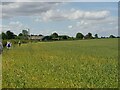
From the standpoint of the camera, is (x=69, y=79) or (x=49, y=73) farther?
(x=49, y=73)

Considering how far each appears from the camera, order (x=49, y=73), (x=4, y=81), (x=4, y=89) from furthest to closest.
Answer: (x=49, y=73) < (x=4, y=81) < (x=4, y=89)

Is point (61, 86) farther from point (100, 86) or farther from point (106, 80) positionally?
point (106, 80)

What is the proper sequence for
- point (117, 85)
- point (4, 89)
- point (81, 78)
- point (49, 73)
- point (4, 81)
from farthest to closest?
point (49, 73), point (81, 78), point (4, 81), point (117, 85), point (4, 89)

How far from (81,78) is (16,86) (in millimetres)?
2948

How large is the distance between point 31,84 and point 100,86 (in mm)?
2369

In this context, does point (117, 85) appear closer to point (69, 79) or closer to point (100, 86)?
point (100, 86)

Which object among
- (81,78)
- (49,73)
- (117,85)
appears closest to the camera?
(117,85)

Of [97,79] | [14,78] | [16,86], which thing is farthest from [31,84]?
[97,79]

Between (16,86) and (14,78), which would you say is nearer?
(16,86)

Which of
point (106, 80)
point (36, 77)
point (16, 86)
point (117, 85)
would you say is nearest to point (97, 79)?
point (106, 80)

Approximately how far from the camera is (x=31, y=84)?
1106 cm

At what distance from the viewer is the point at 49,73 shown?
46.7 ft

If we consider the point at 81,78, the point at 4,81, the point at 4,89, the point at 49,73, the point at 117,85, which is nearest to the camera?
the point at 4,89

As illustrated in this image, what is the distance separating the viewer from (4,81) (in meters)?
11.6
